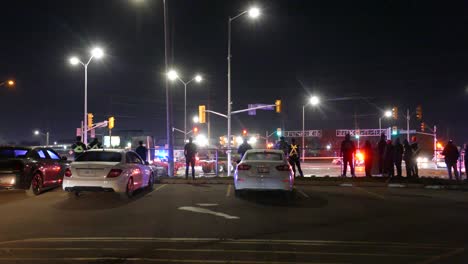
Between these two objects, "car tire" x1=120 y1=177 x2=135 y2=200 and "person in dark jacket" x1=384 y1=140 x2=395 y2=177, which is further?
"person in dark jacket" x1=384 y1=140 x2=395 y2=177

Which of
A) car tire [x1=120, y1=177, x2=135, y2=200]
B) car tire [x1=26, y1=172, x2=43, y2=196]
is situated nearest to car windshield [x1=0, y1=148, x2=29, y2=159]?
car tire [x1=26, y1=172, x2=43, y2=196]

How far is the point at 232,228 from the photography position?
9.20m

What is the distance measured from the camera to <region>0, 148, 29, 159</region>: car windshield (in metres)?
13.6

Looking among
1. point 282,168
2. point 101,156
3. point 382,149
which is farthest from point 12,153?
point 382,149

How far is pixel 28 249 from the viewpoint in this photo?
7.39 meters

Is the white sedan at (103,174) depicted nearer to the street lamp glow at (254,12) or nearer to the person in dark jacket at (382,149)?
the person in dark jacket at (382,149)

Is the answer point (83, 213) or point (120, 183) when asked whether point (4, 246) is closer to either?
point (83, 213)

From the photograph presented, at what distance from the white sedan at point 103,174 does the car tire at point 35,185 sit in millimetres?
1592

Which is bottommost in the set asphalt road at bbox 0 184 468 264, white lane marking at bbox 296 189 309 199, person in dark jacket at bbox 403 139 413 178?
asphalt road at bbox 0 184 468 264

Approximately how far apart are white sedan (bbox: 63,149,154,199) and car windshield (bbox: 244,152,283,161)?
354 cm

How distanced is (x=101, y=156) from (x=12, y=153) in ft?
9.10

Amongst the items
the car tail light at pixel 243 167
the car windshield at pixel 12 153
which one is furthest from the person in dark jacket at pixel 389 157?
the car windshield at pixel 12 153

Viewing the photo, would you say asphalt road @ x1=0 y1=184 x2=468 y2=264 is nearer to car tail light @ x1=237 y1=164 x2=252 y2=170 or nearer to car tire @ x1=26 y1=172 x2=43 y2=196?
car tire @ x1=26 y1=172 x2=43 y2=196

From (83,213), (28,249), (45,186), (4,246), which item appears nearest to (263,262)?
(28,249)
